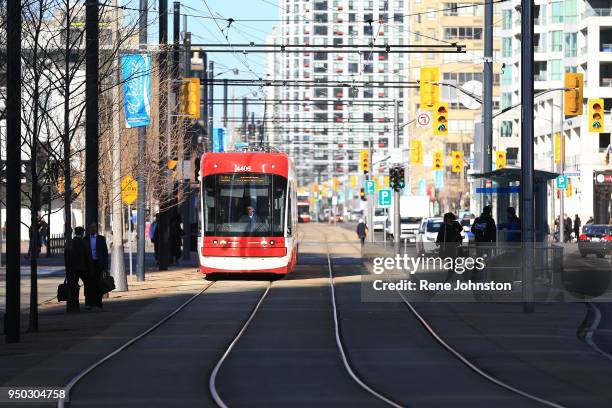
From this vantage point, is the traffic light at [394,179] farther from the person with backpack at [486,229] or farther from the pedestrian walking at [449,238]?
the person with backpack at [486,229]

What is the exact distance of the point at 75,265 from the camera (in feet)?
84.7

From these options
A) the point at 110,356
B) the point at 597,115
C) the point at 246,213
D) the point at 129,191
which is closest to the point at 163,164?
the point at 129,191

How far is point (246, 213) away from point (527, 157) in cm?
1293

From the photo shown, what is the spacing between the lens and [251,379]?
15.3 m

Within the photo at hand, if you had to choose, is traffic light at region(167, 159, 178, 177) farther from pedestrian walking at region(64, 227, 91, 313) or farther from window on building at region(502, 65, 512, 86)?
window on building at region(502, 65, 512, 86)

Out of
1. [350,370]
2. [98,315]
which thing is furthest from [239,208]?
[350,370]

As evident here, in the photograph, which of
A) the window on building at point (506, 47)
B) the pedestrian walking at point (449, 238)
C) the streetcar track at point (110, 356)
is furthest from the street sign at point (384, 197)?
the window on building at point (506, 47)

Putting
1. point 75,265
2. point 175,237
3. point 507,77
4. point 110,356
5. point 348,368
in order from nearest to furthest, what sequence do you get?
point 348,368 → point 110,356 → point 75,265 → point 175,237 → point 507,77

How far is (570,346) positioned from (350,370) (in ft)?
15.9

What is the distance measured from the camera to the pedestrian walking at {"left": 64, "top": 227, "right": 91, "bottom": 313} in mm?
25547

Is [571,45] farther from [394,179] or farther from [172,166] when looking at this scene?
[172,166]

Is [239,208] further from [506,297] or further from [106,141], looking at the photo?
[106,141]

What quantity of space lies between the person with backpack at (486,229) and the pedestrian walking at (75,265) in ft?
32.5

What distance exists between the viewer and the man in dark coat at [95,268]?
2678 cm
